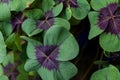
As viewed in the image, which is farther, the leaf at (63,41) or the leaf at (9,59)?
the leaf at (9,59)

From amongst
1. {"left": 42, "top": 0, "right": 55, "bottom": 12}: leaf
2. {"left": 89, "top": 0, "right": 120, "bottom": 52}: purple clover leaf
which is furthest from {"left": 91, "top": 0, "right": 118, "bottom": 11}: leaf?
{"left": 42, "top": 0, "right": 55, "bottom": 12}: leaf

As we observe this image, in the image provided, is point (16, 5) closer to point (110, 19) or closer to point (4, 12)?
point (4, 12)

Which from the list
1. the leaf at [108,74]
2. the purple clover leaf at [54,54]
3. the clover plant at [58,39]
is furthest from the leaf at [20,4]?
the leaf at [108,74]

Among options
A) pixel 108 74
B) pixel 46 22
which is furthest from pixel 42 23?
pixel 108 74

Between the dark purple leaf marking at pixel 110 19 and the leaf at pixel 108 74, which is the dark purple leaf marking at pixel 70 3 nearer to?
the dark purple leaf marking at pixel 110 19

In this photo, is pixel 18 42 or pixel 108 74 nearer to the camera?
pixel 108 74

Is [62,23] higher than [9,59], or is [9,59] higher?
[62,23]

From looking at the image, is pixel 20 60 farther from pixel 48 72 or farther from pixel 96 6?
pixel 96 6
